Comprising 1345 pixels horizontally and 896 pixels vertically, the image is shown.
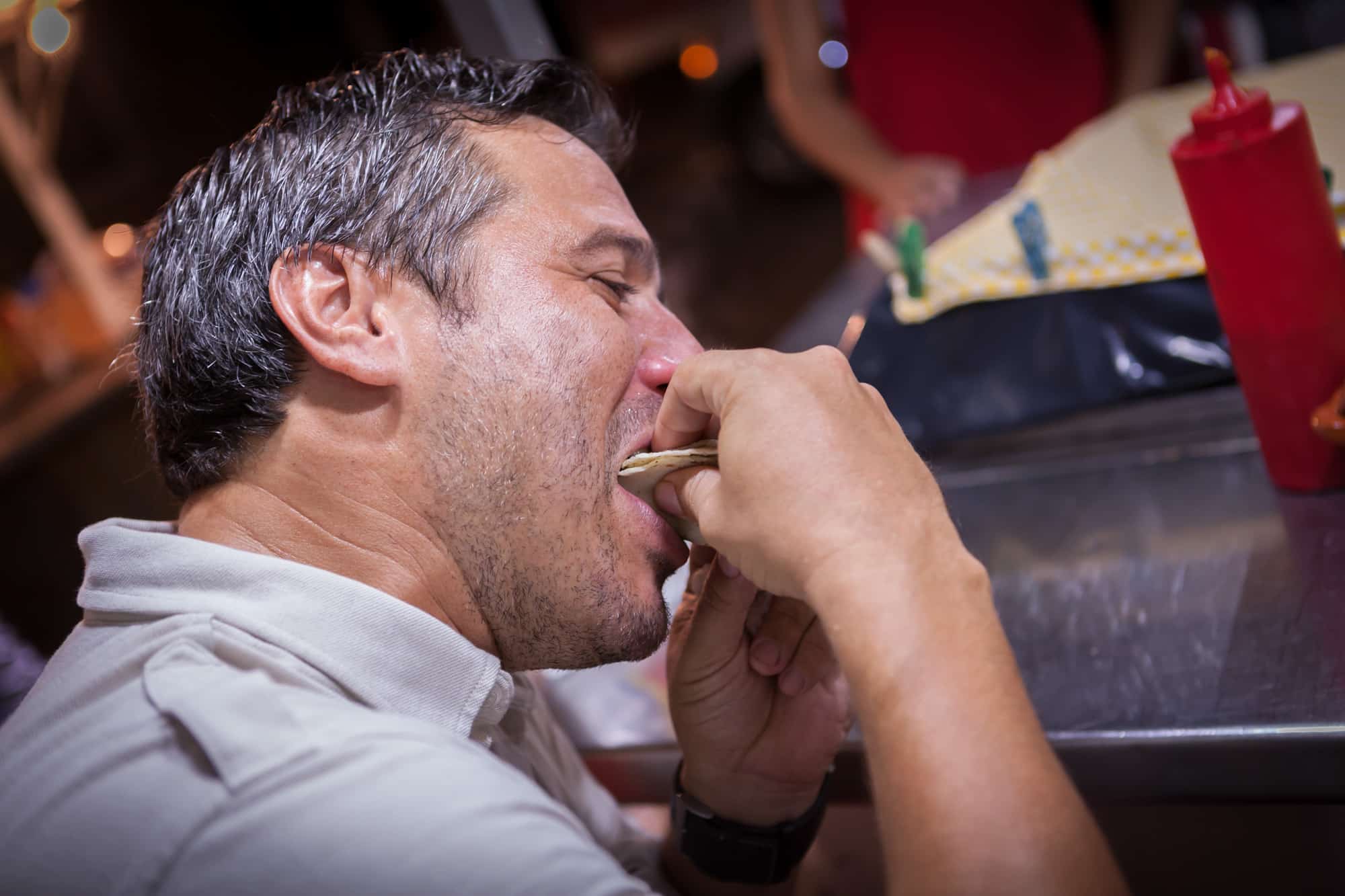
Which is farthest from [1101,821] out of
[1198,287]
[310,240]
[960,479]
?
[310,240]

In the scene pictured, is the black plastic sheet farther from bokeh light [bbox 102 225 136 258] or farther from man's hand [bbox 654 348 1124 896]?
bokeh light [bbox 102 225 136 258]

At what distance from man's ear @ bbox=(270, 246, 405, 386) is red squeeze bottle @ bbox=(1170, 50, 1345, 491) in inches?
34.6

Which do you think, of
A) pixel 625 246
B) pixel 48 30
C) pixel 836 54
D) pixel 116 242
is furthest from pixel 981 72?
pixel 48 30

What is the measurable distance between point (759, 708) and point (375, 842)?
0.63m

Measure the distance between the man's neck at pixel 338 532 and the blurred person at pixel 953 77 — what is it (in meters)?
2.09

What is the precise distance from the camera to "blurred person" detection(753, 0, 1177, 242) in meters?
2.91

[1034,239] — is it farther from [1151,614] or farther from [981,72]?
[981,72]

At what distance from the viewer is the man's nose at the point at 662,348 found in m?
1.14

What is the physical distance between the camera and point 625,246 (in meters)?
1.20

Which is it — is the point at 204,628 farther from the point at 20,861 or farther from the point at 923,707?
the point at 923,707

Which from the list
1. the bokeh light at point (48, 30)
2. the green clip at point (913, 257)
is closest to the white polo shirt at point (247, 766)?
the green clip at point (913, 257)

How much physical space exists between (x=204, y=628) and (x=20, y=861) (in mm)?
197

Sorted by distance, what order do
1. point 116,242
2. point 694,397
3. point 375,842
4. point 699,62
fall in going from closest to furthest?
point 375,842 < point 694,397 < point 116,242 < point 699,62

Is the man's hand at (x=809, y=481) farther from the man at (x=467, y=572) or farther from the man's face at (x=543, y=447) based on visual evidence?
the man's face at (x=543, y=447)
